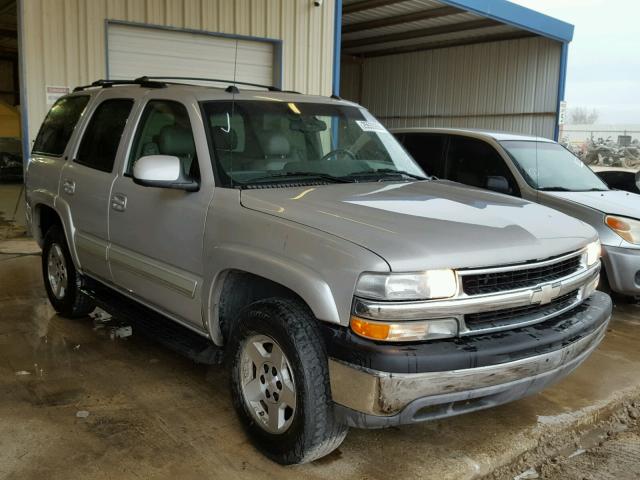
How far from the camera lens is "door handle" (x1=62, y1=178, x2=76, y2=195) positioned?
16.0ft

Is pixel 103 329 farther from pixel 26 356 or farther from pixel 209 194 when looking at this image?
pixel 209 194

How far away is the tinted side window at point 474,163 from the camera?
686cm

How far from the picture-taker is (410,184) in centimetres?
408

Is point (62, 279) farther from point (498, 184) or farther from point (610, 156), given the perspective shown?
point (610, 156)

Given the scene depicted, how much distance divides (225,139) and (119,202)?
993mm

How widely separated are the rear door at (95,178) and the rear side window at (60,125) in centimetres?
31

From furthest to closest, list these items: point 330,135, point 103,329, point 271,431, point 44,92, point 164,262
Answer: point 44,92 → point 103,329 → point 330,135 → point 164,262 → point 271,431

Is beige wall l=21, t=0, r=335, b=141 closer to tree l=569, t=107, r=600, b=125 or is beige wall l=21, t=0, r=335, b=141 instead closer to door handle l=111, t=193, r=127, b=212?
door handle l=111, t=193, r=127, b=212

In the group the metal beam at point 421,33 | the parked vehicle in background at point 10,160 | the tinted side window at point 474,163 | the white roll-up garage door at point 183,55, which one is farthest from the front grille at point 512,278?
the parked vehicle in background at point 10,160

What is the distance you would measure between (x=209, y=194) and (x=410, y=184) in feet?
4.30

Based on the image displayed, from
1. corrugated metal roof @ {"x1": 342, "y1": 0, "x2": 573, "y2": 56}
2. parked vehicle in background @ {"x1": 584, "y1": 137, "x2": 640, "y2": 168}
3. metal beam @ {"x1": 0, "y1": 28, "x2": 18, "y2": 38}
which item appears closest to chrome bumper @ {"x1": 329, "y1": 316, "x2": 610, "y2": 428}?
corrugated metal roof @ {"x1": 342, "y1": 0, "x2": 573, "y2": 56}

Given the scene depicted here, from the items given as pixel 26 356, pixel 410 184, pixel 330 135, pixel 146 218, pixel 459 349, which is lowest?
pixel 26 356

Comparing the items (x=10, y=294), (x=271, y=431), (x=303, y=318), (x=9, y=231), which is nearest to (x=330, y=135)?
(x=303, y=318)

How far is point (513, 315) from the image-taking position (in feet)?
9.87
